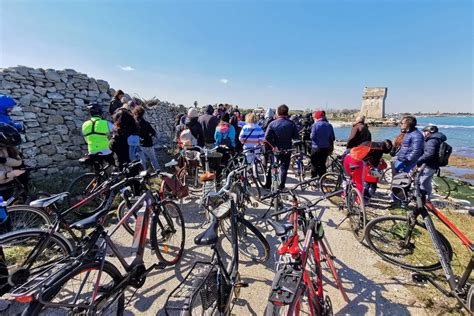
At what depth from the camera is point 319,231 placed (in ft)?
7.74

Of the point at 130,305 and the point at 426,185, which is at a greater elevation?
the point at 426,185

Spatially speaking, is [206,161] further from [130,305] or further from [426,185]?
[426,185]

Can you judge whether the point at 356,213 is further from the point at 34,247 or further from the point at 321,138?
the point at 34,247

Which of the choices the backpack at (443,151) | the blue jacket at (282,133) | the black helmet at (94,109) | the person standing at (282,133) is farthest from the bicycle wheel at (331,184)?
the black helmet at (94,109)

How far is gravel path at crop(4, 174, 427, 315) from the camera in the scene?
249 centimetres

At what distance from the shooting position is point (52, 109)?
6.98 m

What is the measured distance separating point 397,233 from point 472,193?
8224mm

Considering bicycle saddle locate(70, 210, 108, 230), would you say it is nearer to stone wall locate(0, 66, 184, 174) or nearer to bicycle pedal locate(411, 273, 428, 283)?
bicycle pedal locate(411, 273, 428, 283)

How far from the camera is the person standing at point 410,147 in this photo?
4582 mm

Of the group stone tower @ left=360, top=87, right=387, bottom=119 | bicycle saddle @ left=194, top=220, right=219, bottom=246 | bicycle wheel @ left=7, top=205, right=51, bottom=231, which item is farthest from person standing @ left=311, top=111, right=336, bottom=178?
stone tower @ left=360, top=87, right=387, bottom=119

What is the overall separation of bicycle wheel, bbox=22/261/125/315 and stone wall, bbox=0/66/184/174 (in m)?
6.53

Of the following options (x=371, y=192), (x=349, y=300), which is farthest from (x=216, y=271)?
(x=371, y=192)

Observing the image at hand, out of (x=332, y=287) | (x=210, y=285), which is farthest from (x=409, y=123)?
(x=210, y=285)

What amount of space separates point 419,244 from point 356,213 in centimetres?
101
